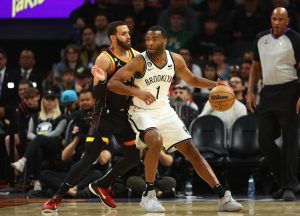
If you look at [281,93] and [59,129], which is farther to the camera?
[59,129]

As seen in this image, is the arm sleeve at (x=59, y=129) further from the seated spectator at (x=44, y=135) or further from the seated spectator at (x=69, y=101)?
the seated spectator at (x=69, y=101)

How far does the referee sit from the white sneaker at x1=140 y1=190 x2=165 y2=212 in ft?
6.80

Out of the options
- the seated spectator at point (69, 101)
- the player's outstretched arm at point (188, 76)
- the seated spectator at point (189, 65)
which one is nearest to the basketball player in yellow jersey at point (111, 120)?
the player's outstretched arm at point (188, 76)

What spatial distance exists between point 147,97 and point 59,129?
13.9 feet

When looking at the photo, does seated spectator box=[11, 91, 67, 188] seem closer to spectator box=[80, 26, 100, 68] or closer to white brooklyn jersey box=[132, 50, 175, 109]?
spectator box=[80, 26, 100, 68]

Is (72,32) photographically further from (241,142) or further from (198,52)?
(241,142)

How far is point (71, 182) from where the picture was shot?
310 inches

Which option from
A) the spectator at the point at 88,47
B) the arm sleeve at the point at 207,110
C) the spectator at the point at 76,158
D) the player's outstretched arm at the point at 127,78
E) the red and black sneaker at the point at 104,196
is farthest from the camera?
the spectator at the point at 88,47

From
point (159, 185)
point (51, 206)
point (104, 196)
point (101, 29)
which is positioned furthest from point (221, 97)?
point (101, 29)

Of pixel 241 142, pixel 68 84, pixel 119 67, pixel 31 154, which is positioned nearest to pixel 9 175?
pixel 31 154

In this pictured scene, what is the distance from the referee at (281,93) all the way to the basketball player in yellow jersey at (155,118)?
1827 millimetres

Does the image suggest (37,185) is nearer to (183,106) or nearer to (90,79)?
(90,79)

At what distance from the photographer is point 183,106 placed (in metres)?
11.5

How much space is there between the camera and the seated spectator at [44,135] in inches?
436
